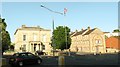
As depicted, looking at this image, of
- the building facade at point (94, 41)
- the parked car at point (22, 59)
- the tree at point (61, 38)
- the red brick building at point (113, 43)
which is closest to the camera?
the parked car at point (22, 59)

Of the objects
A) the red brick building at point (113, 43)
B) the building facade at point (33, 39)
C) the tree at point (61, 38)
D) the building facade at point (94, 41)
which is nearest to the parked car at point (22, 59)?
the tree at point (61, 38)

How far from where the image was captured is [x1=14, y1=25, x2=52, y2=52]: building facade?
85.2 meters

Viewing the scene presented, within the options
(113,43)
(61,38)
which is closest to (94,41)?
(113,43)

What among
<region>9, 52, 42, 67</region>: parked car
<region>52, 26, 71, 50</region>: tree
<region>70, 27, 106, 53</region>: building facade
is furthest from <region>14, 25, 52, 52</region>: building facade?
<region>9, 52, 42, 67</region>: parked car

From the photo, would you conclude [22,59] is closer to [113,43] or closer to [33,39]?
[33,39]

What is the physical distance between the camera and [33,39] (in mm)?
86312

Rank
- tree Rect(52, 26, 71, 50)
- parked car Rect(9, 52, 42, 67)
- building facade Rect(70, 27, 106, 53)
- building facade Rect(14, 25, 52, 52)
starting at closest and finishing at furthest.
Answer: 1. parked car Rect(9, 52, 42, 67)
2. tree Rect(52, 26, 71, 50)
3. building facade Rect(14, 25, 52, 52)
4. building facade Rect(70, 27, 106, 53)

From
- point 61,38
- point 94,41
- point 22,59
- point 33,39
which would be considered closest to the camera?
point 22,59

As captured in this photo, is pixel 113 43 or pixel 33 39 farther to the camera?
pixel 113 43

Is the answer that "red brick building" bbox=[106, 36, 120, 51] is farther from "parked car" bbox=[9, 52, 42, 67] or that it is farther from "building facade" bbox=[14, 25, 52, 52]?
"parked car" bbox=[9, 52, 42, 67]

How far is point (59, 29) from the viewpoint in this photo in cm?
8212

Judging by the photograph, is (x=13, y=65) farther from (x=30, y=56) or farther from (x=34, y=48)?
(x=34, y=48)

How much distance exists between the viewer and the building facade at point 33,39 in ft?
279

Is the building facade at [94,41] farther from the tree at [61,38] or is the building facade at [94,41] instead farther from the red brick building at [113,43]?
the tree at [61,38]
